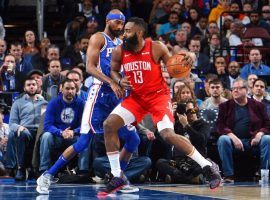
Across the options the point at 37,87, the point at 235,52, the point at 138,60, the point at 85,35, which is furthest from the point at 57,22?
the point at 138,60

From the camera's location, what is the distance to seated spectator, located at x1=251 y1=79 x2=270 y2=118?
14344 millimetres

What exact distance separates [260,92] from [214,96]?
0.80 m

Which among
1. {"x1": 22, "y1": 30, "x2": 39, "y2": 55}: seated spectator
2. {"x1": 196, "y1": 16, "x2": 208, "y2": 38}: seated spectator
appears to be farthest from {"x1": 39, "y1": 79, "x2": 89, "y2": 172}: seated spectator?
{"x1": 196, "y1": 16, "x2": 208, "y2": 38}: seated spectator

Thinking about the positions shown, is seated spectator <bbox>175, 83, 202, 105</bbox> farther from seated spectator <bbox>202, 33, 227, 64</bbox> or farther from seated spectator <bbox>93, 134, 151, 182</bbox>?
seated spectator <bbox>202, 33, 227, 64</bbox>

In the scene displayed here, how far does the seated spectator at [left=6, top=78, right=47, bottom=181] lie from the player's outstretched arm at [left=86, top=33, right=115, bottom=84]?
114 inches

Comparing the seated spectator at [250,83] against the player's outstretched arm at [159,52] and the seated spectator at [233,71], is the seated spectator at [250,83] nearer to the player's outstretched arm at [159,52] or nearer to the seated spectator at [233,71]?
the seated spectator at [233,71]

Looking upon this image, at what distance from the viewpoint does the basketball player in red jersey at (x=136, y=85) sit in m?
10.2

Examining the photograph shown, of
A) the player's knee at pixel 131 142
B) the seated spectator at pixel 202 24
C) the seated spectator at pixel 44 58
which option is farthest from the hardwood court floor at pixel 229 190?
the seated spectator at pixel 202 24

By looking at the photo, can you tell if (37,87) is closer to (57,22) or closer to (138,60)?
(138,60)

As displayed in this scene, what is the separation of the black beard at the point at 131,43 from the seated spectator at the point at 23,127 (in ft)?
11.9

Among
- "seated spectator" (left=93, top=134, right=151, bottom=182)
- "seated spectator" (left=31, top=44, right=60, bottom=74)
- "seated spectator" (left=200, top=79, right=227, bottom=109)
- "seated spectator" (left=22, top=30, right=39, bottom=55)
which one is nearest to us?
"seated spectator" (left=93, top=134, right=151, bottom=182)

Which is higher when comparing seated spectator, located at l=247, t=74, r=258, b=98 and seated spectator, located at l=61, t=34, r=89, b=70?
seated spectator, located at l=61, t=34, r=89, b=70

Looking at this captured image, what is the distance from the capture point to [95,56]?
36.0 feet

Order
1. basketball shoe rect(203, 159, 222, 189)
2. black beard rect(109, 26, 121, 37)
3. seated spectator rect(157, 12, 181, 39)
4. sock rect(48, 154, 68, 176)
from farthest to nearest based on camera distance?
seated spectator rect(157, 12, 181, 39)
black beard rect(109, 26, 121, 37)
sock rect(48, 154, 68, 176)
basketball shoe rect(203, 159, 222, 189)
